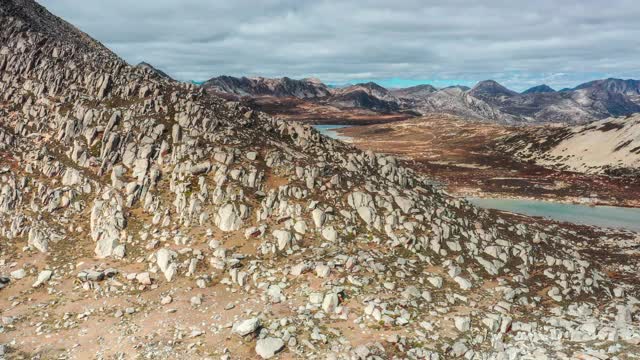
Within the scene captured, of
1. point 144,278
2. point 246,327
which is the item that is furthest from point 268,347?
point 144,278

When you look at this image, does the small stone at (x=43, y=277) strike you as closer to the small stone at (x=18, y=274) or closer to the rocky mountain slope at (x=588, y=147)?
the small stone at (x=18, y=274)

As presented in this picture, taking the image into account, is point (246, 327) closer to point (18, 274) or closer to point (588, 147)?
point (18, 274)

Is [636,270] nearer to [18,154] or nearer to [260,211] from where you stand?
[260,211]

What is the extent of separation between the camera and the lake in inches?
2542

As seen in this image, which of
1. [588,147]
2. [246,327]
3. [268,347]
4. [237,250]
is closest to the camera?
[268,347]

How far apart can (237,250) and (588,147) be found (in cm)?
15197

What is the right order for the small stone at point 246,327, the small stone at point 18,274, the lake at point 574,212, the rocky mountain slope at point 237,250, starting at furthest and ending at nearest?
the lake at point 574,212
the small stone at point 18,274
the rocky mountain slope at point 237,250
the small stone at point 246,327

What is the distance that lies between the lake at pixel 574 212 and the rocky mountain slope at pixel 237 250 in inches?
952

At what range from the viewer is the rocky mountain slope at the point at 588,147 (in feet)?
402

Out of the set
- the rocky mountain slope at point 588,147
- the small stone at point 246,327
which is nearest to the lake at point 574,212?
the rocky mountain slope at point 588,147

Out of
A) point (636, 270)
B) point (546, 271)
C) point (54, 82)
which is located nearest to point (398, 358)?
point (546, 271)

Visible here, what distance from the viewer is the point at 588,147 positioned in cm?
14275

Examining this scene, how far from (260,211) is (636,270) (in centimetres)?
3744

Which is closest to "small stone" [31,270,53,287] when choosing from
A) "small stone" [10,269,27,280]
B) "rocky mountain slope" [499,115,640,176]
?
"small stone" [10,269,27,280]
